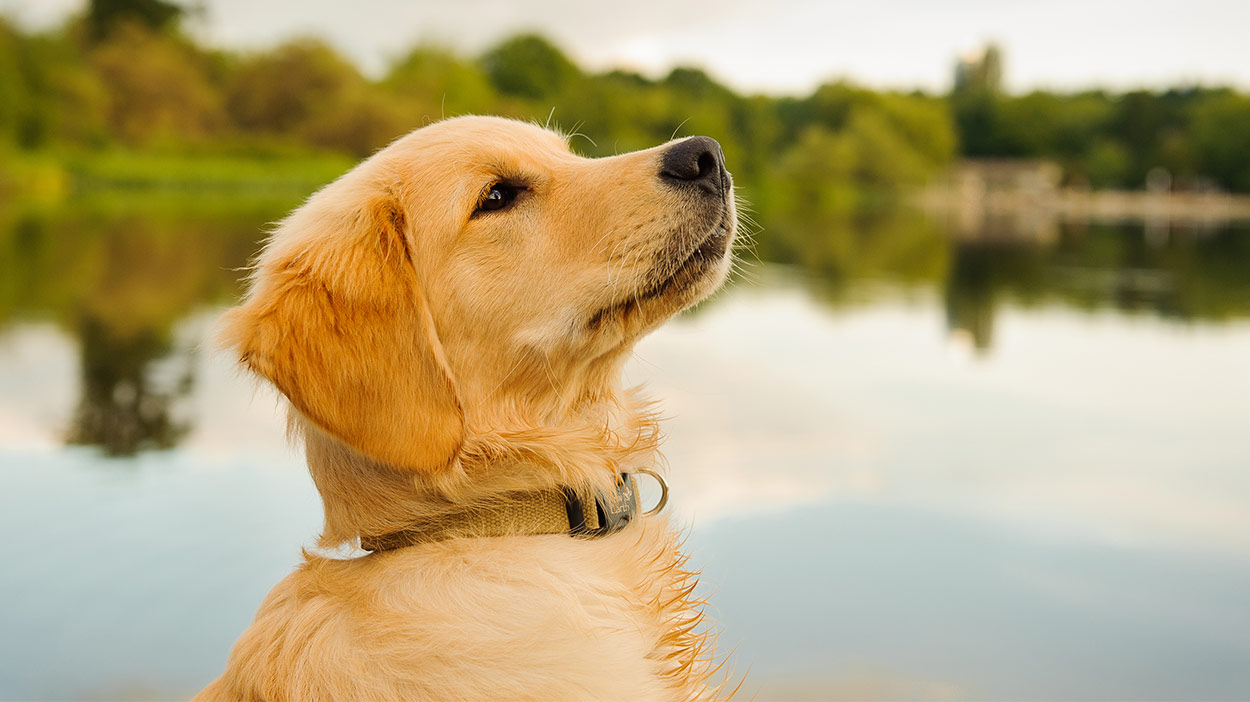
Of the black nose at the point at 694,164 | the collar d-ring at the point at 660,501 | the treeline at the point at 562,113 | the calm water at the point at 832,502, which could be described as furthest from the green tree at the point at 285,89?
the collar d-ring at the point at 660,501

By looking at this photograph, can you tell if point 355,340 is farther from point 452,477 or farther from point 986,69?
point 986,69

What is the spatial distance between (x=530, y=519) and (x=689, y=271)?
2.47 ft

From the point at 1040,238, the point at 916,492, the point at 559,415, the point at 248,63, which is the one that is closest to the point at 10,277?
the point at 916,492

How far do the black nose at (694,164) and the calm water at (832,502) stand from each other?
0.84 m

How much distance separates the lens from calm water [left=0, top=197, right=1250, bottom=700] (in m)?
3.71

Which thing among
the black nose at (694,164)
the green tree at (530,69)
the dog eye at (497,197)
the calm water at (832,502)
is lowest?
the calm water at (832,502)

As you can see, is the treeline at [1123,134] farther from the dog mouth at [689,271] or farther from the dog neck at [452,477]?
the dog neck at [452,477]

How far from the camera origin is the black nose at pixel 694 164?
2.49 m

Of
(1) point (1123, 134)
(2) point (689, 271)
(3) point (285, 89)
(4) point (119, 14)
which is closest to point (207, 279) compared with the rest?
(2) point (689, 271)

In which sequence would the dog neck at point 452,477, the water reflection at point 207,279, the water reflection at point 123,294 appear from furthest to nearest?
1. the water reflection at point 207,279
2. the water reflection at point 123,294
3. the dog neck at point 452,477

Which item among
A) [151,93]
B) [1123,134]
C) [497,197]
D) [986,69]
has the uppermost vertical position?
[986,69]

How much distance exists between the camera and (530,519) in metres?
2.21

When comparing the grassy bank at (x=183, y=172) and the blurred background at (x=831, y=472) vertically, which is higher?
the grassy bank at (x=183, y=172)

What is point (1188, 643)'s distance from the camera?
384 cm
